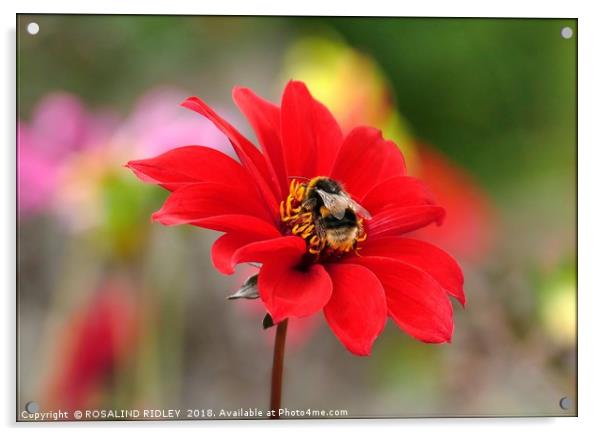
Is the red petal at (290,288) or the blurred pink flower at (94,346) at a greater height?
the red petal at (290,288)

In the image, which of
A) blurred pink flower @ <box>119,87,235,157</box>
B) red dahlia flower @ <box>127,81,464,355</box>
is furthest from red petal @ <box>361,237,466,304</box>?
blurred pink flower @ <box>119,87,235,157</box>

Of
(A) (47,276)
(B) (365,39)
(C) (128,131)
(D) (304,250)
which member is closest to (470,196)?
(B) (365,39)

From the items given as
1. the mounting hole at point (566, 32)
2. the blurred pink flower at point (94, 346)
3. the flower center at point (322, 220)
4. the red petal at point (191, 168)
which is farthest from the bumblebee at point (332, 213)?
the mounting hole at point (566, 32)

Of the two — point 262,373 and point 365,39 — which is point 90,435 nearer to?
point 262,373

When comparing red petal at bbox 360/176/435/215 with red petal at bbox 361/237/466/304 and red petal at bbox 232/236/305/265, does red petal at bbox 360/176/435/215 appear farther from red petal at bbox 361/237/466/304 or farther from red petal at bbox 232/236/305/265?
red petal at bbox 232/236/305/265

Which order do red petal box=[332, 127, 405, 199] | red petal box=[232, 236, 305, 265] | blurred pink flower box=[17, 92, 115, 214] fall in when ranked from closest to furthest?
red petal box=[232, 236, 305, 265] < red petal box=[332, 127, 405, 199] < blurred pink flower box=[17, 92, 115, 214]

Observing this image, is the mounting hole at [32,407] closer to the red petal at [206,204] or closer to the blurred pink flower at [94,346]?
the blurred pink flower at [94,346]
